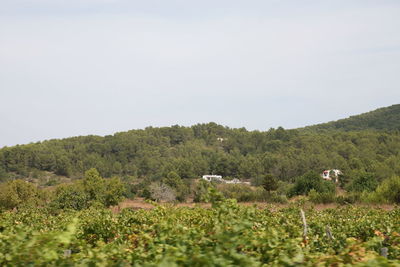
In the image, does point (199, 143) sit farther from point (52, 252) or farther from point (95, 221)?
point (52, 252)

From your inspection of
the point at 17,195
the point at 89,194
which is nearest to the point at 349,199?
the point at 89,194

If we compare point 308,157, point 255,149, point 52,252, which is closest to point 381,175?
point 308,157

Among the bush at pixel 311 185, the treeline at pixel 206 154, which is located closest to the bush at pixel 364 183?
the bush at pixel 311 185

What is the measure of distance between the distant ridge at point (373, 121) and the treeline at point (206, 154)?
19.9 m

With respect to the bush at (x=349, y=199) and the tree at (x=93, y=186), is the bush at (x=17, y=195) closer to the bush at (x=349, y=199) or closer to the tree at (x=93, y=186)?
the tree at (x=93, y=186)

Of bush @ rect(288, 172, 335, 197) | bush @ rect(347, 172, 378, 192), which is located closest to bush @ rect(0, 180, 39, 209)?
bush @ rect(288, 172, 335, 197)

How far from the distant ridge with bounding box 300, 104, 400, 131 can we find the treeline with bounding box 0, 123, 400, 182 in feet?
65.2

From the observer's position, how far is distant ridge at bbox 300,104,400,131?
85.7m

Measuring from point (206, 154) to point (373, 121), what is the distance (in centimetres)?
3833

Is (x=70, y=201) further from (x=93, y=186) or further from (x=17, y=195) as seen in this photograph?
(x=93, y=186)

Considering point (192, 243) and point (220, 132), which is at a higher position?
point (220, 132)

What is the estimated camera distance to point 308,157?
5900cm

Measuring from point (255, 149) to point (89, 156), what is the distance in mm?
27526

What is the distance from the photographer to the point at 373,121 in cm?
9169
